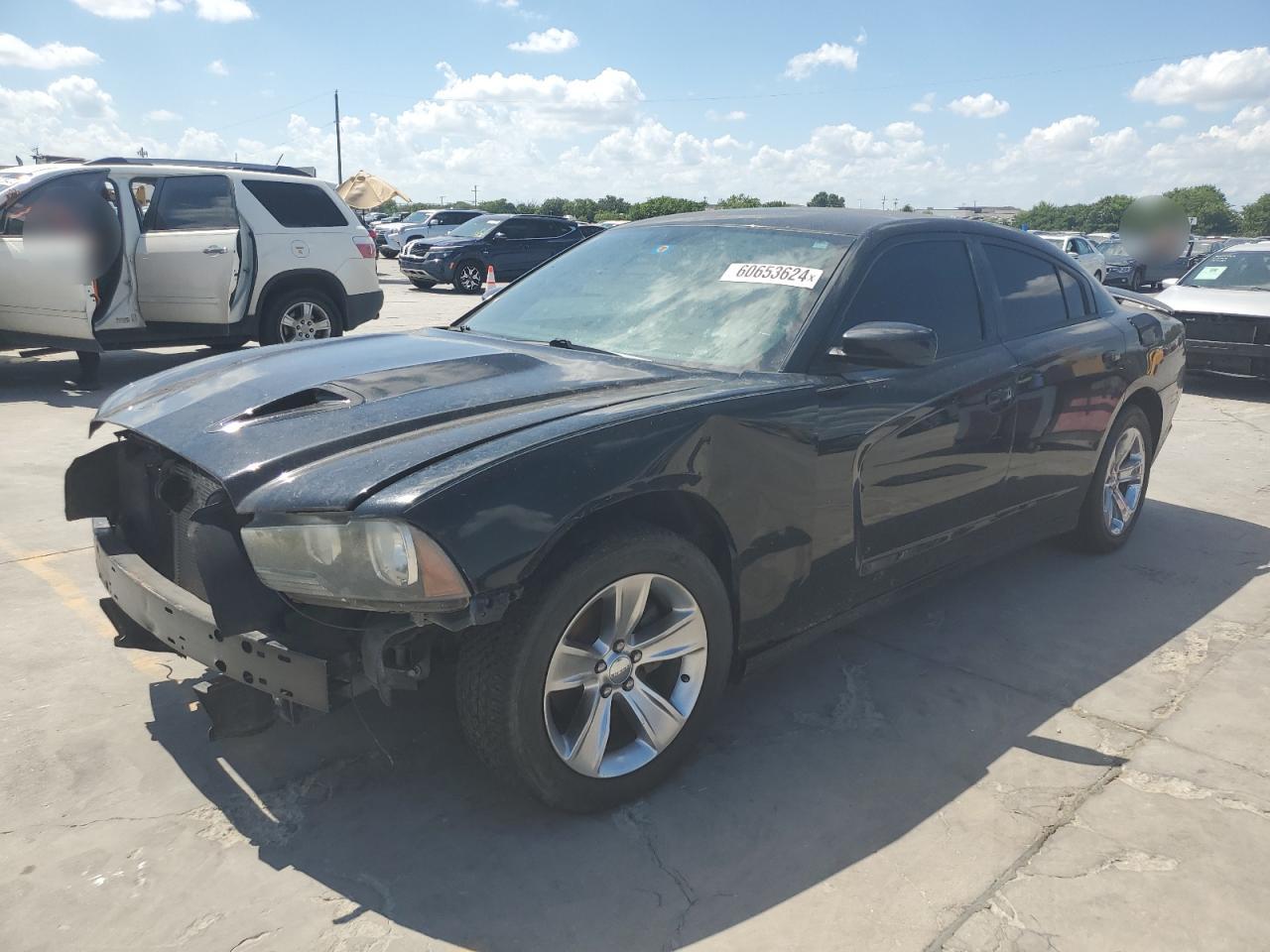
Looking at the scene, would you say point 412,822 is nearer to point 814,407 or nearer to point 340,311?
point 814,407

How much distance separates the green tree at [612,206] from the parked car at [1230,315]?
38030 mm

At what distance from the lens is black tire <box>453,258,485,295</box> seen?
19797mm

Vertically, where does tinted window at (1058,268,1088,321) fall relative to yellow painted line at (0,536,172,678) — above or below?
above

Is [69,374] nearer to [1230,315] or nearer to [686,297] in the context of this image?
[686,297]

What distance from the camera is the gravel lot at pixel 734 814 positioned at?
7.84 ft

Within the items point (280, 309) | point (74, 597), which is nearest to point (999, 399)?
point (74, 597)

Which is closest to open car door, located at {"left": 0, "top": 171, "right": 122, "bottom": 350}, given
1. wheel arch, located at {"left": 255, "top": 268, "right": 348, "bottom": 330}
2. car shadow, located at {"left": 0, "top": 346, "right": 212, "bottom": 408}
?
car shadow, located at {"left": 0, "top": 346, "right": 212, "bottom": 408}

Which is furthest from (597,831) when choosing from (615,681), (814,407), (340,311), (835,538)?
(340,311)

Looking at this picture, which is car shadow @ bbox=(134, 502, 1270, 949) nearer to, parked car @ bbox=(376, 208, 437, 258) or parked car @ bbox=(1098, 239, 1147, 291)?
parked car @ bbox=(1098, 239, 1147, 291)

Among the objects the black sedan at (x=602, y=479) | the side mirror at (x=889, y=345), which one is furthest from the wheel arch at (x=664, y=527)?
the side mirror at (x=889, y=345)

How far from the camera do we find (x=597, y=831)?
2.72 m

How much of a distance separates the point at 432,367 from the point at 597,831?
1507 millimetres

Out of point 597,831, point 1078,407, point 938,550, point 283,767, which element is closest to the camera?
point 597,831

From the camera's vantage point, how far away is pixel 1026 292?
14.2 ft
